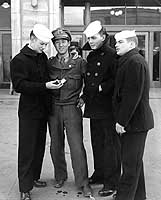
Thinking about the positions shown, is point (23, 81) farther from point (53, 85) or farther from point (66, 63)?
point (66, 63)

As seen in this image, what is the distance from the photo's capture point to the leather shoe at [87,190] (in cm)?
427

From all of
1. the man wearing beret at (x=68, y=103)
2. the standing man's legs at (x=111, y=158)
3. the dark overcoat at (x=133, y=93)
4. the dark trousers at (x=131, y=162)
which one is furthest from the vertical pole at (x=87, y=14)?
the dark trousers at (x=131, y=162)

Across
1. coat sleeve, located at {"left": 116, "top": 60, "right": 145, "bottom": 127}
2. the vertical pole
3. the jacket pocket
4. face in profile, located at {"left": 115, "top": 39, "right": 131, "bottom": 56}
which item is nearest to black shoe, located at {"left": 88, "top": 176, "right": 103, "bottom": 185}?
the jacket pocket

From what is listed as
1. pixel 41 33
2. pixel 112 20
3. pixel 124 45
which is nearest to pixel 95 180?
pixel 124 45

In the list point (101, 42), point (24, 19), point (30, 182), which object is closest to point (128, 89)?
point (101, 42)

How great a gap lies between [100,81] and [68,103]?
1.58ft

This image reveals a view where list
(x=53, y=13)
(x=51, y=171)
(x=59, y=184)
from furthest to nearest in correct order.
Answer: (x=53, y=13) < (x=51, y=171) < (x=59, y=184)

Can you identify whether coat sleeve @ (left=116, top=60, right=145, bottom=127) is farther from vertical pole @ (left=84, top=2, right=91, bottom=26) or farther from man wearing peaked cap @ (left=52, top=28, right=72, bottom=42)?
vertical pole @ (left=84, top=2, right=91, bottom=26)

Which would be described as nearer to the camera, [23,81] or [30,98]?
[23,81]

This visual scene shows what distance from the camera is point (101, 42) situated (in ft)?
13.6

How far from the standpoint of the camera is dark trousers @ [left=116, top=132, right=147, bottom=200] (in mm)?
3708

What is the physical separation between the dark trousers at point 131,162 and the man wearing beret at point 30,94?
3.16 feet

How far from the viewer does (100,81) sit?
4098mm

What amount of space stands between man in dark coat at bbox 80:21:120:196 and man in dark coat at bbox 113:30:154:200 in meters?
0.32
